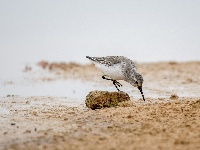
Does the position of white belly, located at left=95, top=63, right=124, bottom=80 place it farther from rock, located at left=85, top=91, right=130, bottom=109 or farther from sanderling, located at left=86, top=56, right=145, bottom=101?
rock, located at left=85, top=91, right=130, bottom=109

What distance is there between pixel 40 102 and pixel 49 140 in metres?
4.85

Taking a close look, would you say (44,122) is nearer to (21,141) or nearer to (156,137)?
(21,141)

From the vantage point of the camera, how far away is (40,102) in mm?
10805

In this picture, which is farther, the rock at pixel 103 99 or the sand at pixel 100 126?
the rock at pixel 103 99

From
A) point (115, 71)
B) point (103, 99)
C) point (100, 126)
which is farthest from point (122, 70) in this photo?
point (100, 126)

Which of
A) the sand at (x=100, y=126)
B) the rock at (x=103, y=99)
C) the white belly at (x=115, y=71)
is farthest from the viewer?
the white belly at (x=115, y=71)

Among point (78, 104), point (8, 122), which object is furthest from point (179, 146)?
point (78, 104)

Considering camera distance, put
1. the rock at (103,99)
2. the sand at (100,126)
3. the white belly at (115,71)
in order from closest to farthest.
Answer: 1. the sand at (100,126)
2. the rock at (103,99)
3. the white belly at (115,71)

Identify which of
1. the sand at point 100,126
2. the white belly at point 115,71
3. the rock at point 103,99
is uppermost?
the white belly at point 115,71

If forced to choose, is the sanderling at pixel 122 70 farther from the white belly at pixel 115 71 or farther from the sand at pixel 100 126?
the sand at pixel 100 126

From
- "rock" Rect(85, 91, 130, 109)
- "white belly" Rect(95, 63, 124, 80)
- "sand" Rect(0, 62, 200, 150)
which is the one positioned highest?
"white belly" Rect(95, 63, 124, 80)

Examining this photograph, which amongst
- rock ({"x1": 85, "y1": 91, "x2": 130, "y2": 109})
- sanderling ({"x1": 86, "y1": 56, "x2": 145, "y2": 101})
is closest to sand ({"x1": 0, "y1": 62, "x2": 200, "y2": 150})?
rock ({"x1": 85, "y1": 91, "x2": 130, "y2": 109})

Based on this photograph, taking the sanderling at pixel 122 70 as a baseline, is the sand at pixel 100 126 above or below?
below

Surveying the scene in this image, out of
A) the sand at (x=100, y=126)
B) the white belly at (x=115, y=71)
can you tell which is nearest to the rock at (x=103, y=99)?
the sand at (x=100, y=126)
